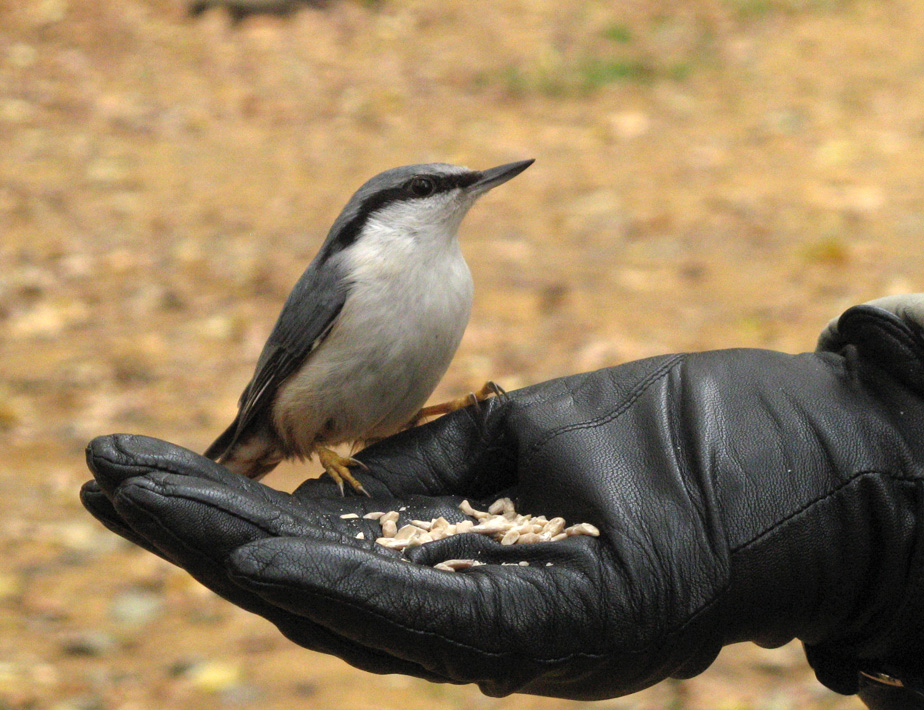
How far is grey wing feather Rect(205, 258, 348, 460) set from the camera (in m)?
3.02

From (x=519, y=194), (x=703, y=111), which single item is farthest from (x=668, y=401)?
(x=703, y=111)

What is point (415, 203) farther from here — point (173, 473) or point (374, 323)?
point (173, 473)

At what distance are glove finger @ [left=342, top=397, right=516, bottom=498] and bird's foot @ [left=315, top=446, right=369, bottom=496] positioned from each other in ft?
0.14

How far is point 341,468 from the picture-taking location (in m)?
2.78

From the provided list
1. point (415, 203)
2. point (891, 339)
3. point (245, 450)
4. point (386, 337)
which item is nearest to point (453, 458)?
point (386, 337)

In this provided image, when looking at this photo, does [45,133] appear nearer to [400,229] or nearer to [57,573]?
[57,573]

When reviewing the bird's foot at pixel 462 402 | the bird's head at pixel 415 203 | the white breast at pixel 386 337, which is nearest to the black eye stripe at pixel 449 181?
the bird's head at pixel 415 203

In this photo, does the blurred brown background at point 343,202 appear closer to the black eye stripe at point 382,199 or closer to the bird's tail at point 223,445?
the bird's tail at point 223,445

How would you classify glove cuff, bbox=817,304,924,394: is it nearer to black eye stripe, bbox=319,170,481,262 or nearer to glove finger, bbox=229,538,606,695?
glove finger, bbox=229,538,606,695

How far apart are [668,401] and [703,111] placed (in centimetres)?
595

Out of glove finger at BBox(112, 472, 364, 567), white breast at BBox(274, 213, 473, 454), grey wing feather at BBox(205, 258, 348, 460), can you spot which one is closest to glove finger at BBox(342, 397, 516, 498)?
white breast at BBox(274, 213, 473, 454)

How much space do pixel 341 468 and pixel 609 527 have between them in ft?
2.38

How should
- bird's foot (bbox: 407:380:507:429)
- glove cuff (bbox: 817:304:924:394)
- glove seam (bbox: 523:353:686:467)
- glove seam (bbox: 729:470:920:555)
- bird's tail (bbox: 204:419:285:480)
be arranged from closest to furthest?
glove seam (bbox: 729:470:920:555)
glove cuff (bbox: 817:304:924:394)
glove seam (bbox: 523:353:686:467)
bird's foot (bbox: 407:380:507:429)
bird's tail (bbox: 204:419:285:480)

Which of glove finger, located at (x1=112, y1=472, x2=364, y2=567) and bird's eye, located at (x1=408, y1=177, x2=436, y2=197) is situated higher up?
bird's eye, located at (x1=408, y1=177, x2=436, y2=197)
